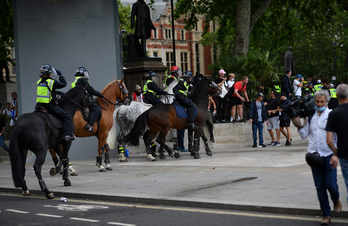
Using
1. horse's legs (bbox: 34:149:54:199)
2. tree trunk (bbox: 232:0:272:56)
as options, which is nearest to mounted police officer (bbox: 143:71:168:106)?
horse's legs (bbox: 34:149:54:199)

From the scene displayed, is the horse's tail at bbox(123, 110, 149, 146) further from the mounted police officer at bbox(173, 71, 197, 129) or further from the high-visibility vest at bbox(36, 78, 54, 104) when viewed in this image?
the high-visibility vest at bbox(36, 78, 54, 104)

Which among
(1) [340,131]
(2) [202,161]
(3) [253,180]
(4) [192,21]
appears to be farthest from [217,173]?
(4) [192,21]

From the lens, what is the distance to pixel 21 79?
Result: 16984 millimetres

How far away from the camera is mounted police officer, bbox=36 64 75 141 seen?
1023cm

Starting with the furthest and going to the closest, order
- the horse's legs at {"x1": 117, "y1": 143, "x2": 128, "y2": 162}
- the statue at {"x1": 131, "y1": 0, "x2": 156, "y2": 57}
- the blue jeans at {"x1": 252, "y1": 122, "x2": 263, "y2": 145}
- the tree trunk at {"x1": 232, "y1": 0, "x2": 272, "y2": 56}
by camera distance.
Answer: the tree trunk at {"x1": 232, "y1": 0, "x2": 272, "y2": 56} → the statue at {"x1": 131, "y1": 0, "x2": 156, "y2": 57} → the blue jeans at {"x1": 252, "y1": 122, "x2": 263, "y2": 145} → the horse's legs at {"x1": 117, "y1": 143, "x2": 128, "y2": 162}

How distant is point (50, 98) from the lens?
33.7ft

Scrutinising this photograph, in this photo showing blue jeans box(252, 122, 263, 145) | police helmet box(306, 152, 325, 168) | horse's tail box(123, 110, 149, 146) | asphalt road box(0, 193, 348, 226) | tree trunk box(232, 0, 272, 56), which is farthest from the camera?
tree trunk box(232, 0, 272, 56)

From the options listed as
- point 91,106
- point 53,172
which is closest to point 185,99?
point 91,106

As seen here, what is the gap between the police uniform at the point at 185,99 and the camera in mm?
14789

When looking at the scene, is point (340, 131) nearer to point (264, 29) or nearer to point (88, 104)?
point (88, 104)

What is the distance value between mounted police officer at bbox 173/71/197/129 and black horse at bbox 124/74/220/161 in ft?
0.88

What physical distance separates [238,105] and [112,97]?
694cm

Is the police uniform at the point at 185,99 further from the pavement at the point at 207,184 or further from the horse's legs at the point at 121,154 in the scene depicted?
the horse's legs at the point at 121,154

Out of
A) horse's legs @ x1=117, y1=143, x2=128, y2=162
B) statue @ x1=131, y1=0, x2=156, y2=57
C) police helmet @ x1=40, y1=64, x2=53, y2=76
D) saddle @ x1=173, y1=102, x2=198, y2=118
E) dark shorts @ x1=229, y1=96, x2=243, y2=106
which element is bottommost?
horse's legs @ x1=117, y1=143, x2=128, y2=162
